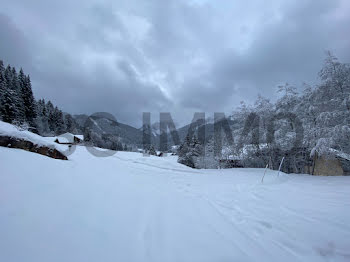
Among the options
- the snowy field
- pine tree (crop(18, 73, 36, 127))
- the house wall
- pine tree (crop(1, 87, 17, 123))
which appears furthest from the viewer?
pine tree (crop(18, 73, 36, 127))

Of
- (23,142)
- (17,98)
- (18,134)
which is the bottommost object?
(23,142)

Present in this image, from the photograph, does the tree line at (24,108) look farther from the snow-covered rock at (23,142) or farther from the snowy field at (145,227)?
the snowy field at (145,227)

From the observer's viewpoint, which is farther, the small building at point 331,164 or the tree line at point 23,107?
the tree line at point 23,107

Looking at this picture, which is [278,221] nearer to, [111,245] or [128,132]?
[111,245]

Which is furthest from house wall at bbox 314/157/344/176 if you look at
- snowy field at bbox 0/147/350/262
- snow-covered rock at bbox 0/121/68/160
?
snow-covered rock at bbox 0/121/68/160

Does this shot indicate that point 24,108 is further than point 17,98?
Yes

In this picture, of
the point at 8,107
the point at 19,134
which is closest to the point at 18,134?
the point at 19,134

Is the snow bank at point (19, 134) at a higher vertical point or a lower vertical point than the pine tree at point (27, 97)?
lower

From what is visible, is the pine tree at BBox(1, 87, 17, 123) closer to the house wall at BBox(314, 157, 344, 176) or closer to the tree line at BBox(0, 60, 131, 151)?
the tree line at BBox(0, 60, 131, 151)

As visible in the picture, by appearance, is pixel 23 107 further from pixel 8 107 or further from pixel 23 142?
pixel 23 142

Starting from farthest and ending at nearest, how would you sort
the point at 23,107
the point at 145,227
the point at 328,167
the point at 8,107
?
the point at 23,107 → the point at 8,107 → the point at 328,167 → the point at 145,227

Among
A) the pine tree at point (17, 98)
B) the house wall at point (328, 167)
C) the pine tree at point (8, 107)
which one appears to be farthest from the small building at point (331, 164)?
the pine tree at point (8, 107)

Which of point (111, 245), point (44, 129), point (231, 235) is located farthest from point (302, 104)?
point (44, 129)

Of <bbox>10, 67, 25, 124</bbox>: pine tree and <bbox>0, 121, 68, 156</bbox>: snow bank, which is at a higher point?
<bbox>10, 67, 25, 124</bbox>: pine tree
